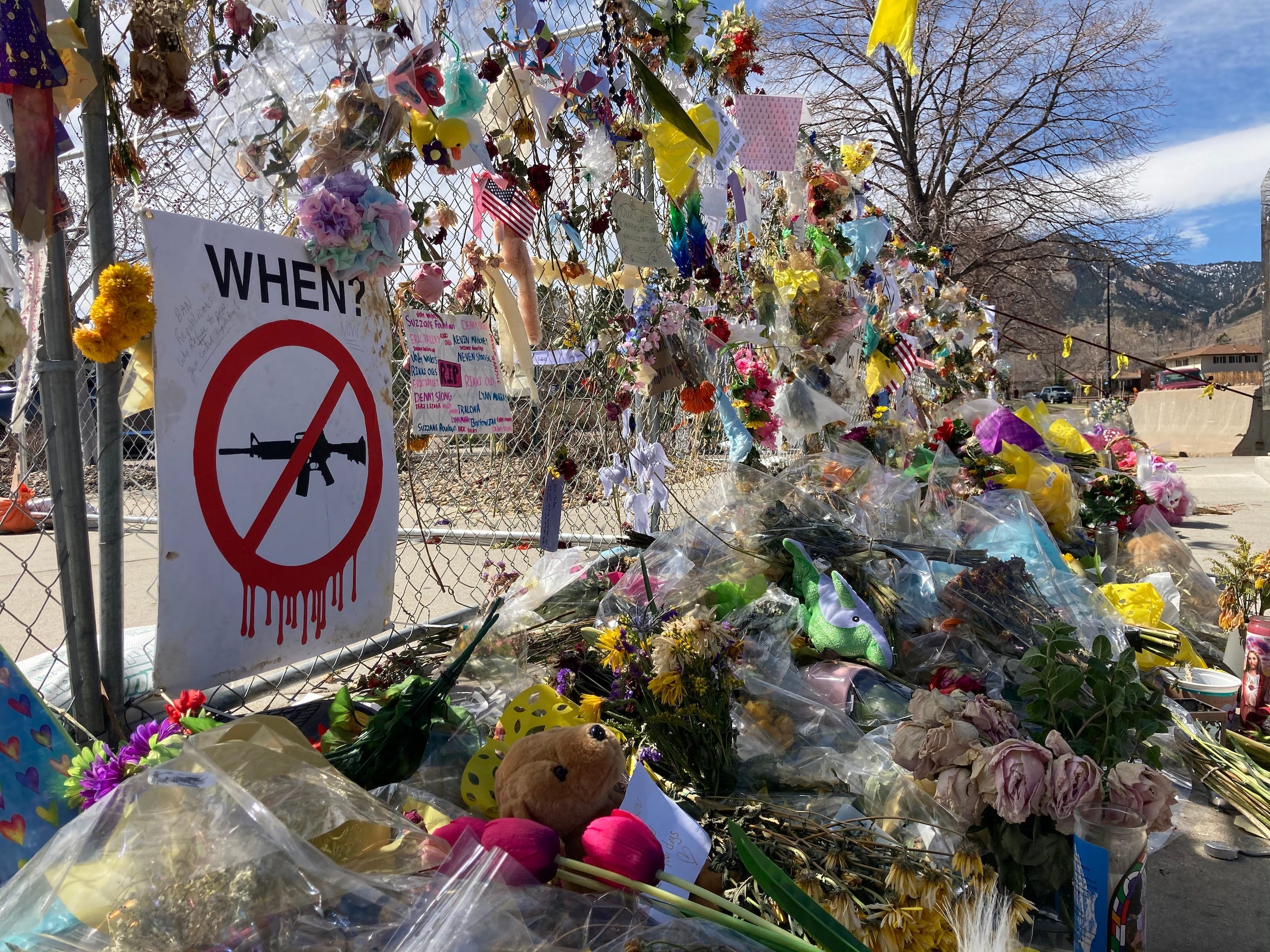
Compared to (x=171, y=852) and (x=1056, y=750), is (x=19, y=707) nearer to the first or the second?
(x=171, y=852)

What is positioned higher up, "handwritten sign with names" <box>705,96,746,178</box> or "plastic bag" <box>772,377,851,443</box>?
"handwritten sign with names" <box>705,96,746,178</box>

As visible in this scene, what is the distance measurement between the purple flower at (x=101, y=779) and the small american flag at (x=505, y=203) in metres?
2.00

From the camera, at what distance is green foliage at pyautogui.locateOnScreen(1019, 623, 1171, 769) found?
6.40 feet

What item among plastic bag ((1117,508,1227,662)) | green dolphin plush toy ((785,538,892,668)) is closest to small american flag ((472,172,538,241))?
green dolphin plush toy ((785,538,892,668))

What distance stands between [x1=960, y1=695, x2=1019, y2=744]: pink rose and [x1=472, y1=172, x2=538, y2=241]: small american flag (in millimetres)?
2035

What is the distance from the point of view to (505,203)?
2822 mm

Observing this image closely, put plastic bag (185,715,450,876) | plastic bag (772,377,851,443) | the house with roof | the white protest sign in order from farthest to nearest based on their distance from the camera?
the house with roof, plastic bag (772,377,851,443), the white protest sign, plastic bag (185,715,450,876)

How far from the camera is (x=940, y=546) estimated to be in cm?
370

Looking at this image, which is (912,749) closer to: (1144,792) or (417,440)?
(1144,792)

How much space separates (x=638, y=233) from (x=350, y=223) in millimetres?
1698

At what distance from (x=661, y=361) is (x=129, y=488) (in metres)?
7.30

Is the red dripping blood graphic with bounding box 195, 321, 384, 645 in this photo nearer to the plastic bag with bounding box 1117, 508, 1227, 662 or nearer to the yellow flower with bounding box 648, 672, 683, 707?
the yellow flower with bounding box 648, 672, 683, 707

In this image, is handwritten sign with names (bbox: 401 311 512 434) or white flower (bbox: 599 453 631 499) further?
white flower (bbox: 599 453 631 499)

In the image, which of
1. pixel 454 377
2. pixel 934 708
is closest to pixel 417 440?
pixel 454 377
